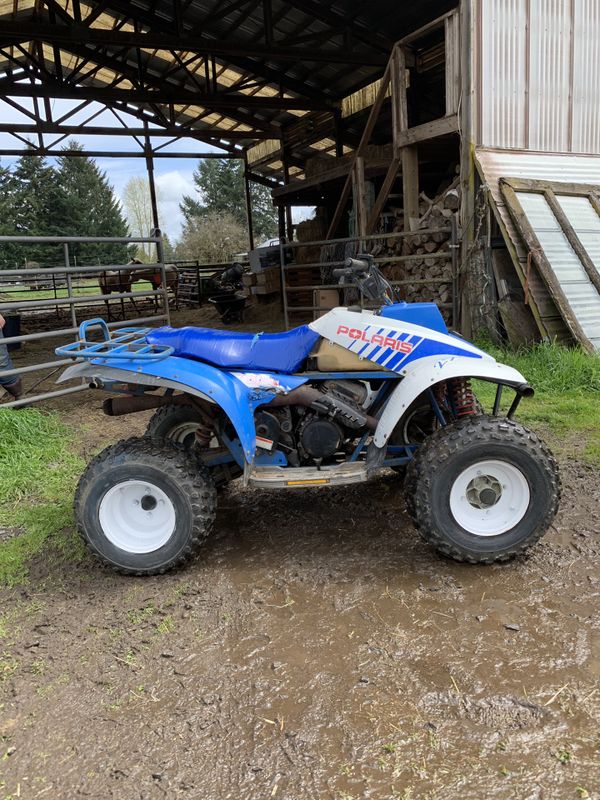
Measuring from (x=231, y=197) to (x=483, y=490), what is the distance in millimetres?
55834

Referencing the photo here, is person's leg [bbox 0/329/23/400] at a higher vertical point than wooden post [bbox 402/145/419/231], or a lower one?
lower

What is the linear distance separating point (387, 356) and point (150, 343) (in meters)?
1.25

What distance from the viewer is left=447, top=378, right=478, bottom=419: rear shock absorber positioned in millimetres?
3320

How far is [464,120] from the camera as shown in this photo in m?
7.74

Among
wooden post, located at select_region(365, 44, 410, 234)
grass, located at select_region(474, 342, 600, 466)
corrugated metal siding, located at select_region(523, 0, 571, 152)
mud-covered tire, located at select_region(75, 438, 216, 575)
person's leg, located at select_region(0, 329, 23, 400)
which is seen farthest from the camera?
wooden post, located at select_region(365, 44, 410, 234)

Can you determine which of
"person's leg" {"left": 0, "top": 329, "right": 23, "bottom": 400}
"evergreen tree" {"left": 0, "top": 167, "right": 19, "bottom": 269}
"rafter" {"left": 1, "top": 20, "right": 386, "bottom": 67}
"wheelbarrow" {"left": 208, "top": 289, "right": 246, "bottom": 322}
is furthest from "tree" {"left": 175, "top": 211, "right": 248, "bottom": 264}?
"person's leg" {"left": 0, "top": 329, "right": 23, "bottom": 400}

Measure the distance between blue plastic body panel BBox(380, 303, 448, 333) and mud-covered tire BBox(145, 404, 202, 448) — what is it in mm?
1355

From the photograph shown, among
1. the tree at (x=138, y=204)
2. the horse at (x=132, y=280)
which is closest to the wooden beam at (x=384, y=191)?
the horse at (x=132, y=280)

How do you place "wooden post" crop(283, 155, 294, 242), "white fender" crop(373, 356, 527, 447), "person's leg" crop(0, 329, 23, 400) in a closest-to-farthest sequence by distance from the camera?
"white fender" crop(373, 356, 527, 447), "person's leg" crop(0, 329, 23, 400), "wooden post" crop(283, 155, 294, 242)

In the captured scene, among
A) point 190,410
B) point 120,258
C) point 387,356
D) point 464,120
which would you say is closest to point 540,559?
point 387,356

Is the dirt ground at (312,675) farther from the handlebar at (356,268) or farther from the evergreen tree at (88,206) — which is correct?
the evergreen tree at (88,206)

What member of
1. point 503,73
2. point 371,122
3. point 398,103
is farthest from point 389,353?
point 371,122

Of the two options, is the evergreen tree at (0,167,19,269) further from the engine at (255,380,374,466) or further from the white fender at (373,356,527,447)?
the white fender at (373,356,527,447)

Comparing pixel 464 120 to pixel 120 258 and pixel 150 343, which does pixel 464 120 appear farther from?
pixel 120 258
